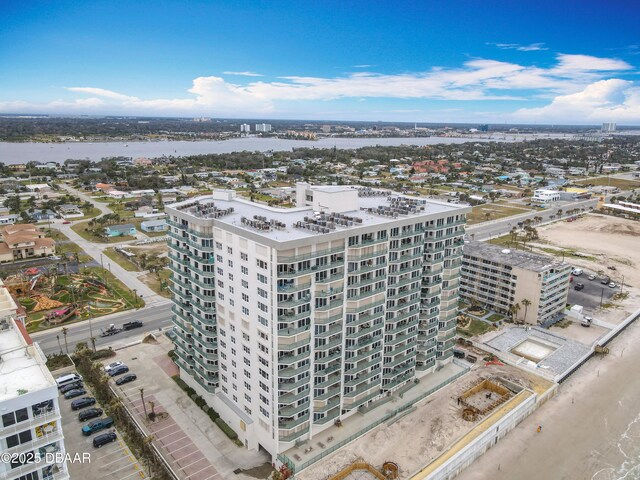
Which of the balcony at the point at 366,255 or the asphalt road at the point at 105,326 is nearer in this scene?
the balcony at the point at 366,255

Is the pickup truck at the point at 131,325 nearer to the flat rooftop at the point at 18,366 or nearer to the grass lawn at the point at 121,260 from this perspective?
the grass lawn at the point at 121,260

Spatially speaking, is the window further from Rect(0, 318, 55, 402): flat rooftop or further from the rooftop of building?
the rooftop of building

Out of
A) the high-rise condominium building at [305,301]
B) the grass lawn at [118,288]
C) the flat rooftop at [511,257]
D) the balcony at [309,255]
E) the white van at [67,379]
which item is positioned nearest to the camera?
the balcony at [309,255]

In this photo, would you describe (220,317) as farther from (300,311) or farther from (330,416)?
(330,416)

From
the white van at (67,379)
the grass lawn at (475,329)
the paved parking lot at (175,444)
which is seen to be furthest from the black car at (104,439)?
the grass lawn at (475,329)

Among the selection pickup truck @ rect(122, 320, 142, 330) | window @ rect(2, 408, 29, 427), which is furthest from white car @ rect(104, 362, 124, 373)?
window @ rect(2, 408, 29, 427)

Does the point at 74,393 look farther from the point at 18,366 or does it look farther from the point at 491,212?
the point at 491,212

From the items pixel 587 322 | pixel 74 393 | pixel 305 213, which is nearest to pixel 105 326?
pixel 74 393

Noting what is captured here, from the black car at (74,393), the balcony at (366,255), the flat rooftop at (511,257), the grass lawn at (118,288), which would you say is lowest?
the black car at (74,393)
